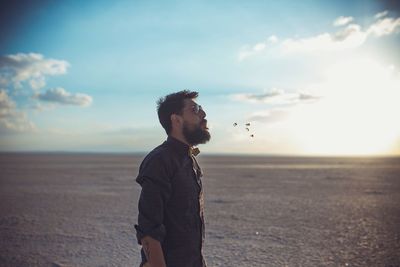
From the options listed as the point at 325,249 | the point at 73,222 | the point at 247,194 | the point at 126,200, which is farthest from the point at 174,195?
the point at 247,194

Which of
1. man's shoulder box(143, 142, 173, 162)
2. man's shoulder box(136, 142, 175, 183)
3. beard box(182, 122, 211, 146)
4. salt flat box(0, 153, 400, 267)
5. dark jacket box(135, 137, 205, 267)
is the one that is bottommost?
salt flat box(0, 153, 400, 267)

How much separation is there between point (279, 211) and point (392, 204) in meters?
5.48

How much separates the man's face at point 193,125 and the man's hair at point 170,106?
4 centimetres

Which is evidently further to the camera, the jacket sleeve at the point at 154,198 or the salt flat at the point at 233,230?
the salt flat at the point at 233,230

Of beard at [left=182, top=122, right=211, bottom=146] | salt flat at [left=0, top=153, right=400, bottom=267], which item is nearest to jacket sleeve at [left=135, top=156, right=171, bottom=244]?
beard at [left=182, top=122, right=211, bottom=146]

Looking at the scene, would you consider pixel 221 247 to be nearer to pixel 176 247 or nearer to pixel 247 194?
pixel 176 247

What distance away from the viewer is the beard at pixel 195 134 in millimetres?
2945

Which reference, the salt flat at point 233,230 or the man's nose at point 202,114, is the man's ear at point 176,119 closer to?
the man's nose at point 202,114

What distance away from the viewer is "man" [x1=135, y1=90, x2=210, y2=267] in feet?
8.57

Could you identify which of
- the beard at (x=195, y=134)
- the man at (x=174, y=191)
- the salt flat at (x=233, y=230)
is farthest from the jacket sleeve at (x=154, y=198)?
the salt flat at (x=233, y=230)

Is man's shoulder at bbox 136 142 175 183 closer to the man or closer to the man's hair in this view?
the man

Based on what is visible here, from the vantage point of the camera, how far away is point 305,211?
13320 mm

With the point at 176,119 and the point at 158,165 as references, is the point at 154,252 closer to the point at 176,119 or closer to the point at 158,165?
the point at 158,165

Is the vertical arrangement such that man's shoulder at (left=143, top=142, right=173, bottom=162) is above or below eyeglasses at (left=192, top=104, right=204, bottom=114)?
below
